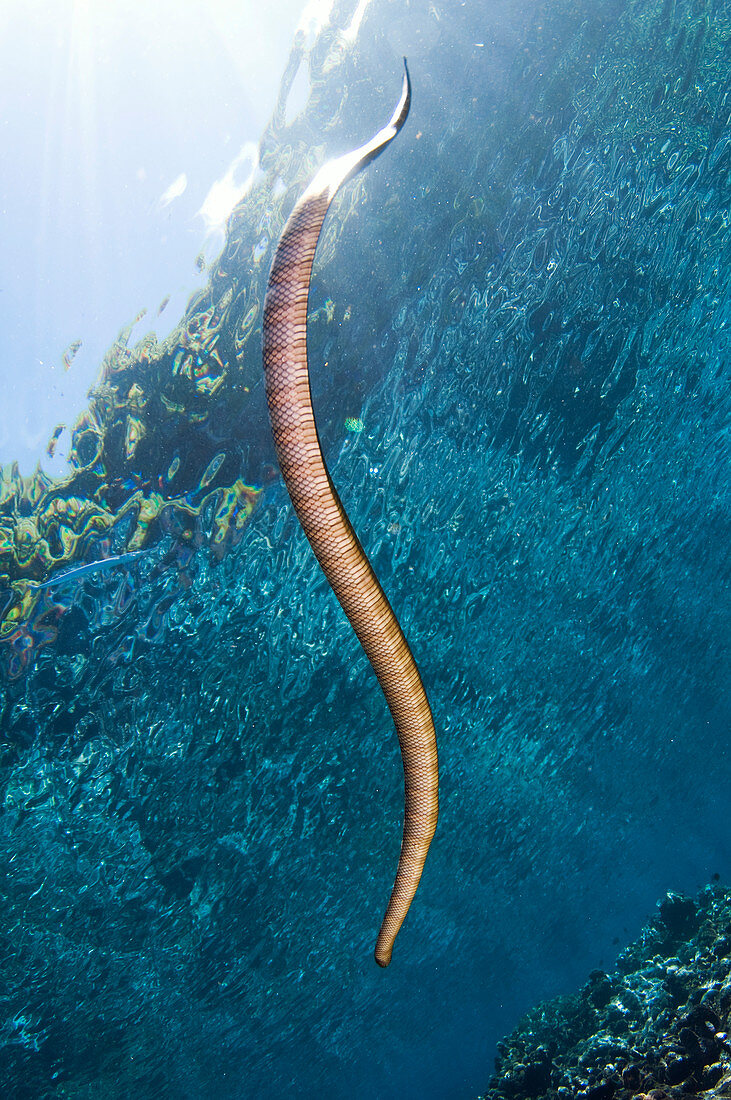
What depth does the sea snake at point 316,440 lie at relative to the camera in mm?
1971

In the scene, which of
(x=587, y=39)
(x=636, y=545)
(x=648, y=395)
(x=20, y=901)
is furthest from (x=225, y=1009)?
(x=587, y=39)

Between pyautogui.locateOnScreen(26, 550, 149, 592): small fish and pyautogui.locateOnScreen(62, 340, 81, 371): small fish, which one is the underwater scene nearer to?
pyautogui.locateOnScreen(26, 550, 149, 592): small fish

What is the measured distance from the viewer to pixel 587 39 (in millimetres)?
7719

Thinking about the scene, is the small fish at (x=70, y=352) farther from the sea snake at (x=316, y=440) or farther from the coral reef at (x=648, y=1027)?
the coral reef at (x=648, y=1027)

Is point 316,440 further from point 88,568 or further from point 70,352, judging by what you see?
point 88,568

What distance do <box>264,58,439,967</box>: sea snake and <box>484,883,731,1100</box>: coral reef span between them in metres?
5.11

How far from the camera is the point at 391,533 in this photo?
10727 mm

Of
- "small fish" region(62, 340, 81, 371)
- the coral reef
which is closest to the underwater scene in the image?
the coral reef

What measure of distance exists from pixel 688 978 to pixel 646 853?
150 feet

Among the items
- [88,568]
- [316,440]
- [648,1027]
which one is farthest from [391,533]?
[316,440]

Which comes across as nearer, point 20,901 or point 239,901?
point 20,901

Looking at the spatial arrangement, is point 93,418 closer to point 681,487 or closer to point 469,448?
point 469,448

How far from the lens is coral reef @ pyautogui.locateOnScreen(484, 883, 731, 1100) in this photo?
5.97 metres

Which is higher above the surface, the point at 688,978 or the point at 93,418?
the point at 93,418
